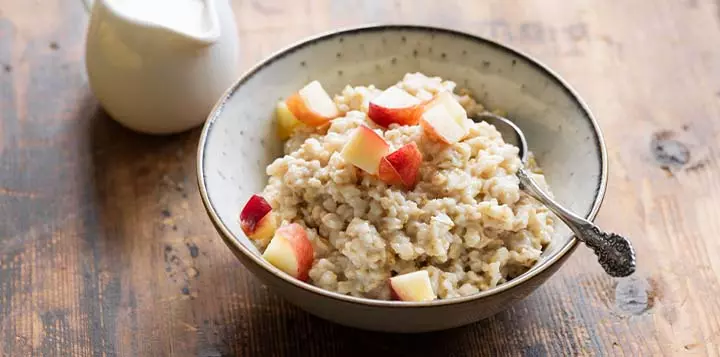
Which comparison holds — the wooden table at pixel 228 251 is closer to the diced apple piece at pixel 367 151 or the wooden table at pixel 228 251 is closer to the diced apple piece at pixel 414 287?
the diced apple piece at pixel 414 287

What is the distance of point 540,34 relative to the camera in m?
2.24

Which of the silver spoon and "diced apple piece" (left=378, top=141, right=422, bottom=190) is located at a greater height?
the silver spoon

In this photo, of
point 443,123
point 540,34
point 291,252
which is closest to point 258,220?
point 291,252

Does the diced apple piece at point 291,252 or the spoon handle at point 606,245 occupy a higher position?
Result: the spoon handle at point 606,245

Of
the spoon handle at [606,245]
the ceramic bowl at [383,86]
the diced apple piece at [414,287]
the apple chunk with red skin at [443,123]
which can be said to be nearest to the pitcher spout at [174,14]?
the ceramic bowl at [383,86]

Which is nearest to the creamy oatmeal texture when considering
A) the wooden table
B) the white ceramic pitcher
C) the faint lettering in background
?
the wooden table

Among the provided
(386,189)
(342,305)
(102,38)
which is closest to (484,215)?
(386,189)

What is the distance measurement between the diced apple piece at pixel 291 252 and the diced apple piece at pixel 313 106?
303 mm

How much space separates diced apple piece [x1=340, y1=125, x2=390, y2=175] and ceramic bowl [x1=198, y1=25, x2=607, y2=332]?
0.78 feet

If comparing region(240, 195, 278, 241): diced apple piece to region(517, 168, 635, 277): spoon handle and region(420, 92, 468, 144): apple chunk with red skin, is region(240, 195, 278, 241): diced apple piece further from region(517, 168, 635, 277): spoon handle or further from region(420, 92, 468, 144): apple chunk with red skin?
region(517, 168, 635, 277): spoon handle

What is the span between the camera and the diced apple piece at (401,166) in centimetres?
148

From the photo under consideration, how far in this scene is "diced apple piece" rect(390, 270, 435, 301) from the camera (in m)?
1.40

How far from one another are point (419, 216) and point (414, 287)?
0.13 meters

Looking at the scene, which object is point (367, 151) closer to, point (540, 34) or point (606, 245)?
point (606, 245)
